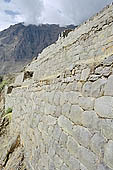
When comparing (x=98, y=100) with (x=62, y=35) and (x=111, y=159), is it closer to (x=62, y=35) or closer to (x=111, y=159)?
(x=111, y=159)

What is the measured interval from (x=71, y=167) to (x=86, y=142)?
59 cm

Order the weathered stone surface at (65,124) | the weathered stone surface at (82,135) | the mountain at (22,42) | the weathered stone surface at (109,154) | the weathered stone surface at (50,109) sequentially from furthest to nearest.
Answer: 1. the mountain at (22,42)
2. the weathered stone surface at (50,109)
3. the weathered stone surface at (65,124)
4. the weathered stone surface at (82,135)
5. the weathered stone surface at (109,154)

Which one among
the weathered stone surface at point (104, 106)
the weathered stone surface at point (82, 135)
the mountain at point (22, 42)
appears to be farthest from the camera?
the mountain at point (22, 42)

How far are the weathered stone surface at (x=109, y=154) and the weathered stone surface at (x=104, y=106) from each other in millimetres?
326

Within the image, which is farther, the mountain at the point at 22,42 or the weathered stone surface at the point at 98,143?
the mountain at the point at 22,42

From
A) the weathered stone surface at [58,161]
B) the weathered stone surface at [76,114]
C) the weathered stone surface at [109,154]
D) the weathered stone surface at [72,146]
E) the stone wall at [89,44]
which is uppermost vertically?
the stone wall at [89,44]

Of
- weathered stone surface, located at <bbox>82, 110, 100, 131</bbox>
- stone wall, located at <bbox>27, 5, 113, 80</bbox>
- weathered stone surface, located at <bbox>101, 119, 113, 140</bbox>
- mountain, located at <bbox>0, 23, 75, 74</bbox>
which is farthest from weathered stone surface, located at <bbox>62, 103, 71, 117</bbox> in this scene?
mountain, located at <bbox>0, 23, 75, 74</bbox>

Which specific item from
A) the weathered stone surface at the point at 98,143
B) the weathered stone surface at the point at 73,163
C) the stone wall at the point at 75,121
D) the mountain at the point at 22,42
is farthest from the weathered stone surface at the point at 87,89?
the mountain at the point at 22,42

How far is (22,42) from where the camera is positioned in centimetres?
11506

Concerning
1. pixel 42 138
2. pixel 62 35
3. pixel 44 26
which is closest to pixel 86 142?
pixel 42 138

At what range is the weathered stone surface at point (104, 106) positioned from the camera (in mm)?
2451

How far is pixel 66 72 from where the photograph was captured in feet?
12.9

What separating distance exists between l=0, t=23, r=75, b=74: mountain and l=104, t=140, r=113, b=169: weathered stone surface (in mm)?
88975

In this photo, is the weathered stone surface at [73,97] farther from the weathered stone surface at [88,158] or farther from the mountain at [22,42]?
the mountain at [22,42]
